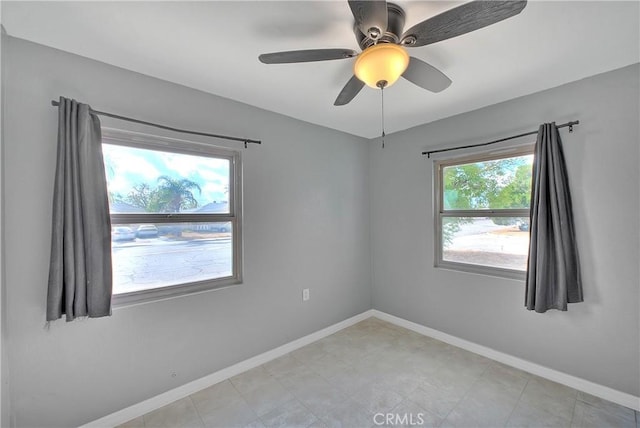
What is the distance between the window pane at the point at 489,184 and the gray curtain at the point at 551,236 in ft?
0.83

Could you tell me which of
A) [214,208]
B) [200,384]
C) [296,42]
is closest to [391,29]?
[296,42]

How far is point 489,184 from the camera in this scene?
104 inches

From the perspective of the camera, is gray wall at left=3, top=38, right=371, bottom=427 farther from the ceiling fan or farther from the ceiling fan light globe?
the ceiling fan light globe

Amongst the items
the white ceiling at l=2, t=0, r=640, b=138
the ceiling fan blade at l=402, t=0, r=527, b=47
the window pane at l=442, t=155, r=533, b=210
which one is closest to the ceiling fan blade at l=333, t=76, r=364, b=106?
the white ceiling at l=2, t=0, r=640, b=138

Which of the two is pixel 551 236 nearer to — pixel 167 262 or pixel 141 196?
pixel 167 262

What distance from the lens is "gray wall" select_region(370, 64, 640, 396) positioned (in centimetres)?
191

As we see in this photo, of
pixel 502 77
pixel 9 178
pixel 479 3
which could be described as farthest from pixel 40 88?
pixel 502 77

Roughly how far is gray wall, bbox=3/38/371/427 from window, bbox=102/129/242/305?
0.12 m

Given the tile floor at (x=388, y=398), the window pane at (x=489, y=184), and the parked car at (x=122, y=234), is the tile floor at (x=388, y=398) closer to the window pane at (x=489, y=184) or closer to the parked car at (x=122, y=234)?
the parked car at (x=122, y=234)

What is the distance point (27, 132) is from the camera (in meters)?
1.57

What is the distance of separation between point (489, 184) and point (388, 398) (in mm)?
2131

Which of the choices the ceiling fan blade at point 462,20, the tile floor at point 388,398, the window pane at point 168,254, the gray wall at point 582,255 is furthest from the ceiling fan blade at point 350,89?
the tile floor at point 388,398

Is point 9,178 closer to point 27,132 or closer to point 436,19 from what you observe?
point 27,132

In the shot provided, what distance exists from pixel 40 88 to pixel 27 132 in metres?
0.28
